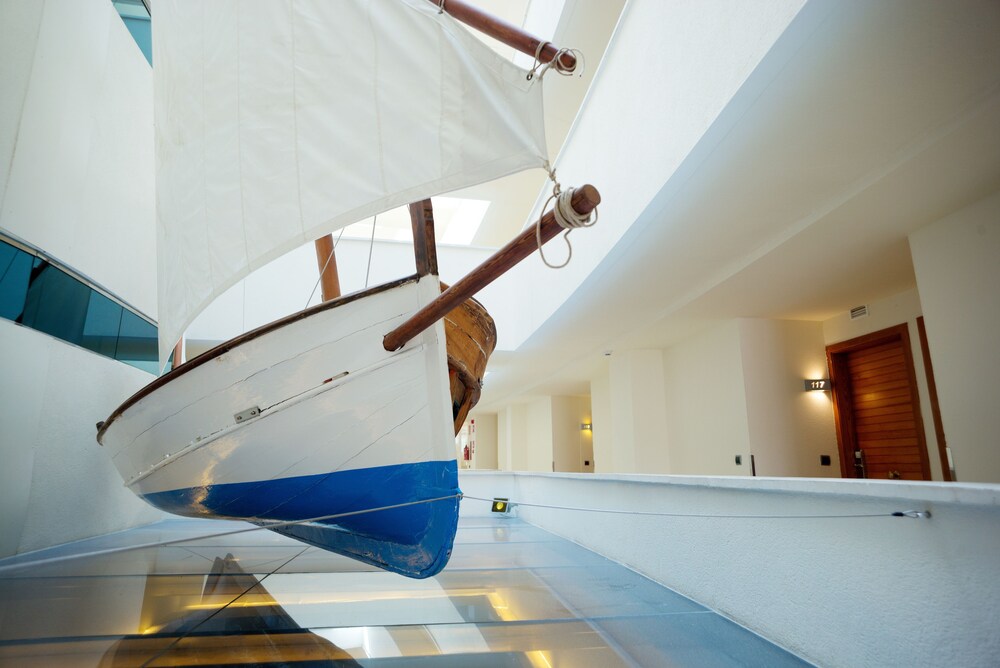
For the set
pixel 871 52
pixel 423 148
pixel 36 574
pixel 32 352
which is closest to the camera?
pixel 423 148

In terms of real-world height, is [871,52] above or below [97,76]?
below

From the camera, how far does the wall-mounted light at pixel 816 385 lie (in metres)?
5.56

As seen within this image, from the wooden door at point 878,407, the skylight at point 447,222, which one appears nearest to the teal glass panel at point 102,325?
the skylight at point 447,222

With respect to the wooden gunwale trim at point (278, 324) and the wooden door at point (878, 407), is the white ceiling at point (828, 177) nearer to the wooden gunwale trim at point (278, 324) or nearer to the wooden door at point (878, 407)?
the wooden door at point (878, 407)

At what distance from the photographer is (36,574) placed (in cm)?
303

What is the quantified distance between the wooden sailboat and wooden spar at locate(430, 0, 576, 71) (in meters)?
0.01

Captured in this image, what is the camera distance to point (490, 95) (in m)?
1.82

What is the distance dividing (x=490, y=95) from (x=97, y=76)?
4.28 metres

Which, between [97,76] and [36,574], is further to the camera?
[97,76]

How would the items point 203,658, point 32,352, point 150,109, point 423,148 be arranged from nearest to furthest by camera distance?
point 203,658
point 423,148
point 32,352
point 150,109

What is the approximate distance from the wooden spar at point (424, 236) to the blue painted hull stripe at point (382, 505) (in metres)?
0.79

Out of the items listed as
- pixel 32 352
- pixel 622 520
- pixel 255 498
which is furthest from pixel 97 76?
pixel 622 520

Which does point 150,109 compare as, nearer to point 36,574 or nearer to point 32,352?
point 32,352

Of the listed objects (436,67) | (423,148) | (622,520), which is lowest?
(622,520)
